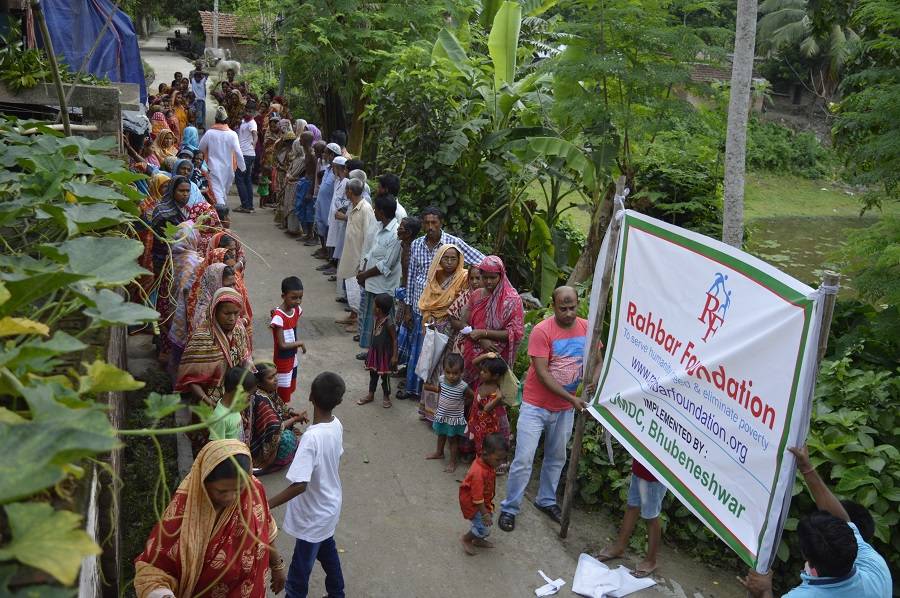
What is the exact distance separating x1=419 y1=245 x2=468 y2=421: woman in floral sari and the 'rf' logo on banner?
293 cm

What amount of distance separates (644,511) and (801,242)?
16512 mm

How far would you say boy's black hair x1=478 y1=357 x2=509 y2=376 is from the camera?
580cm

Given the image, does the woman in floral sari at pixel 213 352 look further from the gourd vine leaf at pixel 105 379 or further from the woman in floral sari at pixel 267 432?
the gourd vine leaf at pixel 105 379

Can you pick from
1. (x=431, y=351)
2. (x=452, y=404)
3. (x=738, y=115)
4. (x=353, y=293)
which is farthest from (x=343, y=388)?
(x=353, y=293)

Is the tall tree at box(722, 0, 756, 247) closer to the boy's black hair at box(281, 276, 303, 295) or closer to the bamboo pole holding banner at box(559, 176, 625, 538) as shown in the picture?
the bamboo pole holding banner at box(559, 176, 625, 538)

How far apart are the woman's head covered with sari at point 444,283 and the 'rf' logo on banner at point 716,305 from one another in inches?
115

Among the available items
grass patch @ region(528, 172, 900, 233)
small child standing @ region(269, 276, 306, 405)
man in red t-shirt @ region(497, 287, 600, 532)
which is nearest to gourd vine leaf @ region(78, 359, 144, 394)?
man in red t-shirt @ region(497, 287, 600, 532)

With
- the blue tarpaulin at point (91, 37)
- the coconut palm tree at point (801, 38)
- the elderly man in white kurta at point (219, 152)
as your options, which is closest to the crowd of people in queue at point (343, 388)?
the elderly man in white kurta at point (219, 152)

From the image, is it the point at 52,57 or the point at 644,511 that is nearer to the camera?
the point at 52,57

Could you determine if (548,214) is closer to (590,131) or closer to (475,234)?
(475,234)

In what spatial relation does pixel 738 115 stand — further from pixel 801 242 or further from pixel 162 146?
pixel 801 242

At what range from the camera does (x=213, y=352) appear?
19.2 ft

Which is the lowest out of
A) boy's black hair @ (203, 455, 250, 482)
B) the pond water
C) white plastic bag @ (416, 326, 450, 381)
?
the pond water

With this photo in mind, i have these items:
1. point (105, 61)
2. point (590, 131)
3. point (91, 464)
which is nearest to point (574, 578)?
point (91, 464)
